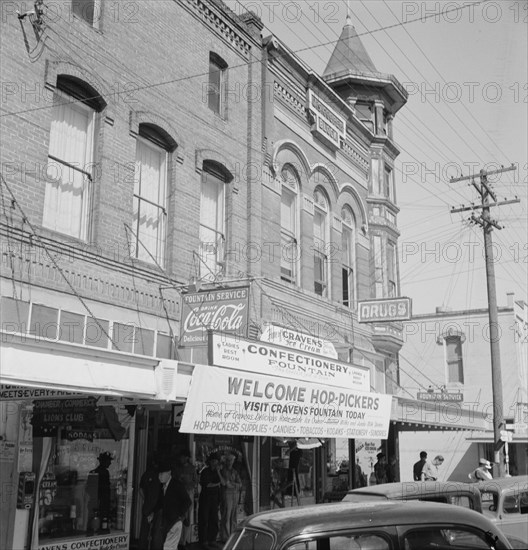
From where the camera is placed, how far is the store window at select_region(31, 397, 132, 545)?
34.7ft

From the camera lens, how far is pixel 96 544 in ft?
37.4

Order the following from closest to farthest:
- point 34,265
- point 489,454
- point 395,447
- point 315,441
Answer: point 34,265
point 315,441
point 395,447
point 489,454

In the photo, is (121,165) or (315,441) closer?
(121,165)

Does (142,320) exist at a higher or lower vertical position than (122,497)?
higher

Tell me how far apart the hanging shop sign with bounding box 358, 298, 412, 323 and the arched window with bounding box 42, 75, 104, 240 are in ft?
27.4

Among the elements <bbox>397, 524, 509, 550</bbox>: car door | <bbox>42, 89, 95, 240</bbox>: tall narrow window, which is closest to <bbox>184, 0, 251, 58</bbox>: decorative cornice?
<bbox>42, 89, 95, 240</bbox>: tall narrow window

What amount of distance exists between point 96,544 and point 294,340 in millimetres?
5129

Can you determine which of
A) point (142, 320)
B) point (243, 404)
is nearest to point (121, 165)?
point (142, 320)

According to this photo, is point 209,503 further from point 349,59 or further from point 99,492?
point 349,59

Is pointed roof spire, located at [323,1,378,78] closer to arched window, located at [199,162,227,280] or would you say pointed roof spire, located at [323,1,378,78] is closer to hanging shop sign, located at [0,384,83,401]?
arched window, located at [199,162,227,280]

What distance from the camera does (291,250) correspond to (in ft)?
58.3

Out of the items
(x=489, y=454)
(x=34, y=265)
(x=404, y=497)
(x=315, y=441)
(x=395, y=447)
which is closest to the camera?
(x=404, y=497)

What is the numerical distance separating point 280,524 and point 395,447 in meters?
18.5

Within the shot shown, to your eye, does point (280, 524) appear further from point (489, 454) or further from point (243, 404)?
point (489, 454)
